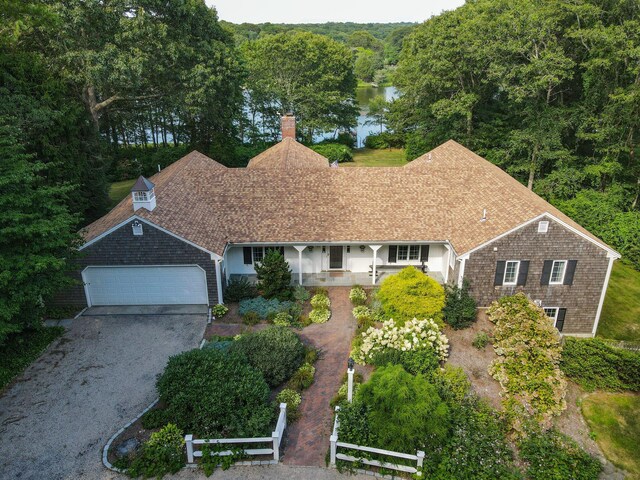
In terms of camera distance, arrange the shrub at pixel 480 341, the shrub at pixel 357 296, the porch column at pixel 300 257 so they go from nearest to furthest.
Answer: the shrub at pixel 480 341 < the shrub at pixel 357 296 < the porch column at pixel 300 257

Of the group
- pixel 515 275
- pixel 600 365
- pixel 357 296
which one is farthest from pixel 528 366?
pixel 357 296

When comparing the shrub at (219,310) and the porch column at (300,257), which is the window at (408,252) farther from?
the shrub at (219,310)

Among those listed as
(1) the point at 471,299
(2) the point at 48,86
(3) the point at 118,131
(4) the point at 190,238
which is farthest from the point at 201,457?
(3) the point at 118,131

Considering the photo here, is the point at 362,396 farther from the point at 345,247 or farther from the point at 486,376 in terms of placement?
the point at 345,247

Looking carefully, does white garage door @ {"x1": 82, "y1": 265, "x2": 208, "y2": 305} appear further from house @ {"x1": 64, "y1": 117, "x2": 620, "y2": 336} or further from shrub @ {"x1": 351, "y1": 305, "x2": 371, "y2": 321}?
shrub @ {"x1": 351, "y1": 305, "x2": 371, "y2": 321}

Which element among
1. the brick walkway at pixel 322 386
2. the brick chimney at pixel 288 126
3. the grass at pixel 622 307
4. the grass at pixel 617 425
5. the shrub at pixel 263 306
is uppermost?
the brick chimney at pixel 288 126

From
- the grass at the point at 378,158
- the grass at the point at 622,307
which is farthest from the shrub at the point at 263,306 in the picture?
the grass at the point at 378,158
